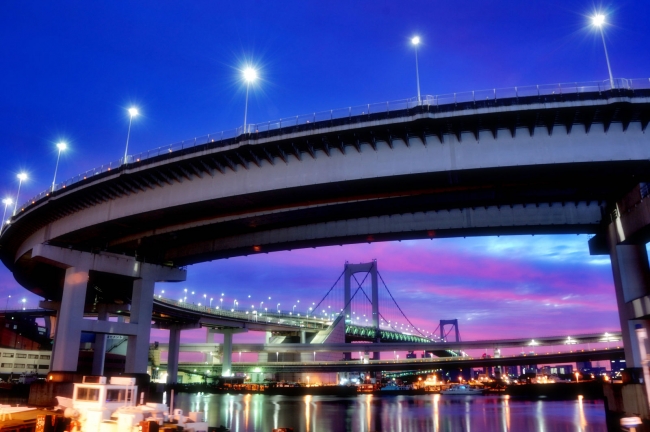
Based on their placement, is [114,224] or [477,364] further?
[477,364]

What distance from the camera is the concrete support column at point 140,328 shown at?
5159cm

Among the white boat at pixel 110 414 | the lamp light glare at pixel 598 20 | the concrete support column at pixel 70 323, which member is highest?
the lamp light glare at pixel 598 20

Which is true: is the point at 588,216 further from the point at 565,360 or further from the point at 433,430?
the point at 565,360

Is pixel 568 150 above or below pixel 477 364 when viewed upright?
above

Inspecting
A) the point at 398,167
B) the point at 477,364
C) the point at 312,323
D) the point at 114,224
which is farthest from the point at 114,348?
the point at 398,167

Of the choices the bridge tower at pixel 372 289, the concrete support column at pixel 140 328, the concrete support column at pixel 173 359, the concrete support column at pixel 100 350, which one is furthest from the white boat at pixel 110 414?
the bridge tower at pixel 372 289

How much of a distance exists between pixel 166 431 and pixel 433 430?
2276cm

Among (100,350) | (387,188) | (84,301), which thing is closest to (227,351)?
(100,350)

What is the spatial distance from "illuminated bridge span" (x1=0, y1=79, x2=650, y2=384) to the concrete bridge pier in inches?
8.0

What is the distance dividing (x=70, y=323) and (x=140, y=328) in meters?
6.86

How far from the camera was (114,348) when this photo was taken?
455 ft

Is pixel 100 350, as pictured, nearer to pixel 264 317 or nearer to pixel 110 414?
pixel 110 414

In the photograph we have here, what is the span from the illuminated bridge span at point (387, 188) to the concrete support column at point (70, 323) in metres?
0.13

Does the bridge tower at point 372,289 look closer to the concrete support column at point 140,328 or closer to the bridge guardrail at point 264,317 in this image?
the bridge guardrail at point 264,317
